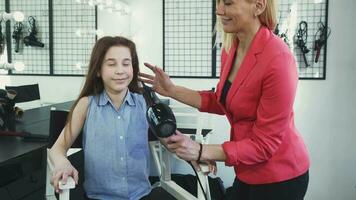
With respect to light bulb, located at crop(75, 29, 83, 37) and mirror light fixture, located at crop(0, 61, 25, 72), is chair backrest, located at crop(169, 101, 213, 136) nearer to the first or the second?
light bulb, located at crop(75, 29, 83, 37)

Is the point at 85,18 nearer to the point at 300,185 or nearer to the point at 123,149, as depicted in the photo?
the point at 123,149

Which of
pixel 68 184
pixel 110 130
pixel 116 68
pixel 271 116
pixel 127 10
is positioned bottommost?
pixel 68 184

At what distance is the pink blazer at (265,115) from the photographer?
888 mm

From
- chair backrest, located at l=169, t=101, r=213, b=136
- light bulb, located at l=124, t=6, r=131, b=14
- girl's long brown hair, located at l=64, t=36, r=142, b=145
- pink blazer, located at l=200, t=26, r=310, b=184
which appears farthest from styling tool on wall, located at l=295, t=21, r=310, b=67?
pink blazer, located at l=200, t=26, r=310, b=184

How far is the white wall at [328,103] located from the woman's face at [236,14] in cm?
166

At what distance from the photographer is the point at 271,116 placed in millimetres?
896

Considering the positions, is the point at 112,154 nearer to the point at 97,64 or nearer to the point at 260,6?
the point at 97,64

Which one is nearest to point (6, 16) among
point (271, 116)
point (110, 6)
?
point (110, 6)

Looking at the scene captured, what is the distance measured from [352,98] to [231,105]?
6.16 feet

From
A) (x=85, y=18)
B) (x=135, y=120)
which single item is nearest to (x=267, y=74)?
(x=135, y=120)

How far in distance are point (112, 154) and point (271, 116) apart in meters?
0.59

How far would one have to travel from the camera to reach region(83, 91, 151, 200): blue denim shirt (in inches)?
48.7

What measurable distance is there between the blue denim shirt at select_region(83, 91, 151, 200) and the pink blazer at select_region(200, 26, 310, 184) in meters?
0.41

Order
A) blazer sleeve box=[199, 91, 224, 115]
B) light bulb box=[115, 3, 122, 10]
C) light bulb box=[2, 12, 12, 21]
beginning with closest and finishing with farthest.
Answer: blazer sleeve box=[199, 91, 224, 115], light bulb box=[2, 12, 12, 21], light bulb box=[115, 3, 122, 10]
